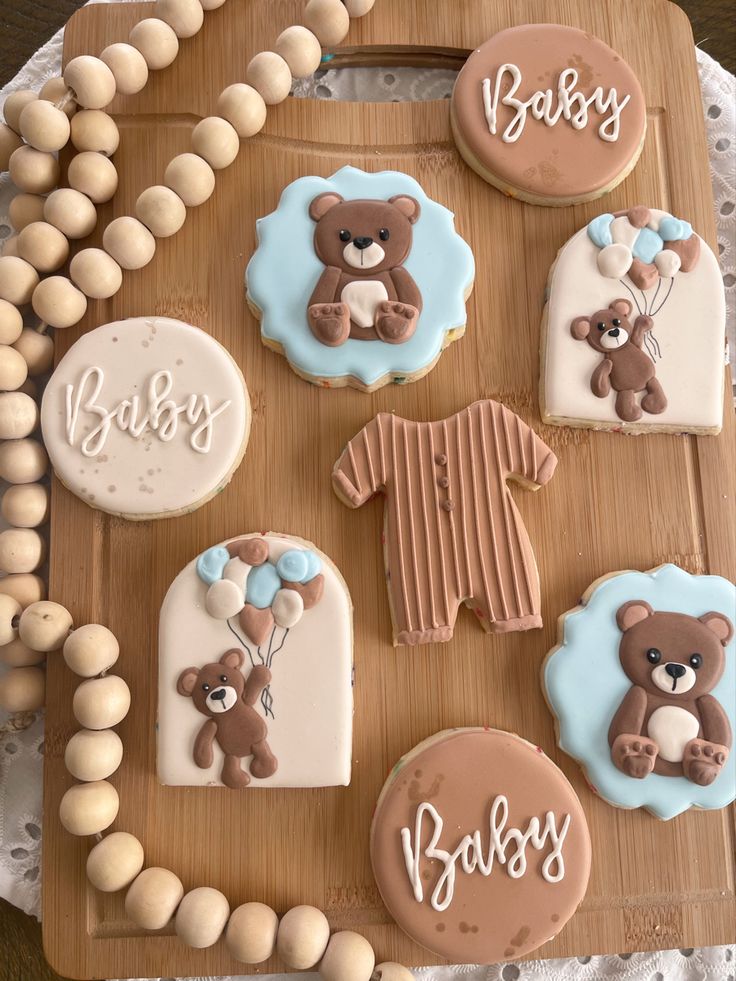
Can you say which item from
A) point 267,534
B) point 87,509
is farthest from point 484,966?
point 87,509

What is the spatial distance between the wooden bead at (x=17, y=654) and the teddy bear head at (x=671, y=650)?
83 centimetres

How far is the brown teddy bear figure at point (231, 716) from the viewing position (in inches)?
44.6

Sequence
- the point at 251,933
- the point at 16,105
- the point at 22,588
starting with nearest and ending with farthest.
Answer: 1. the point at 251,933
2. the point at 22,588
3. the point at 16,105

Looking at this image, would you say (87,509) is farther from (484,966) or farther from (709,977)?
(709,977)

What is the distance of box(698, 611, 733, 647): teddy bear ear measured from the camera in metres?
1.18

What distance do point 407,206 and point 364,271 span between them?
12cm

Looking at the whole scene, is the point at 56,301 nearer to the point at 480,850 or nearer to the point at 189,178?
the point at 189,178

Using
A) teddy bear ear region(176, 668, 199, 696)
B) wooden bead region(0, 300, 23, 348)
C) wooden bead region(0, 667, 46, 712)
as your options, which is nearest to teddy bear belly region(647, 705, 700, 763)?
teddy bear ear region(176, 668, 199, 696)

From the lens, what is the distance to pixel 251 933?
43.8 inches

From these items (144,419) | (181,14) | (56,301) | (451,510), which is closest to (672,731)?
(451,510)

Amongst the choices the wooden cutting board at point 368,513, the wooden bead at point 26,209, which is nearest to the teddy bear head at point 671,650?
the wooden cutting board at point 368,513

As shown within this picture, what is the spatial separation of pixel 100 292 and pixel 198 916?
0.88m

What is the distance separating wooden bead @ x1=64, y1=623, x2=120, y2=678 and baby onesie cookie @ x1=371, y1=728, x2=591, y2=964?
16.8 inches

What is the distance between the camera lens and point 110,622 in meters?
1.22
